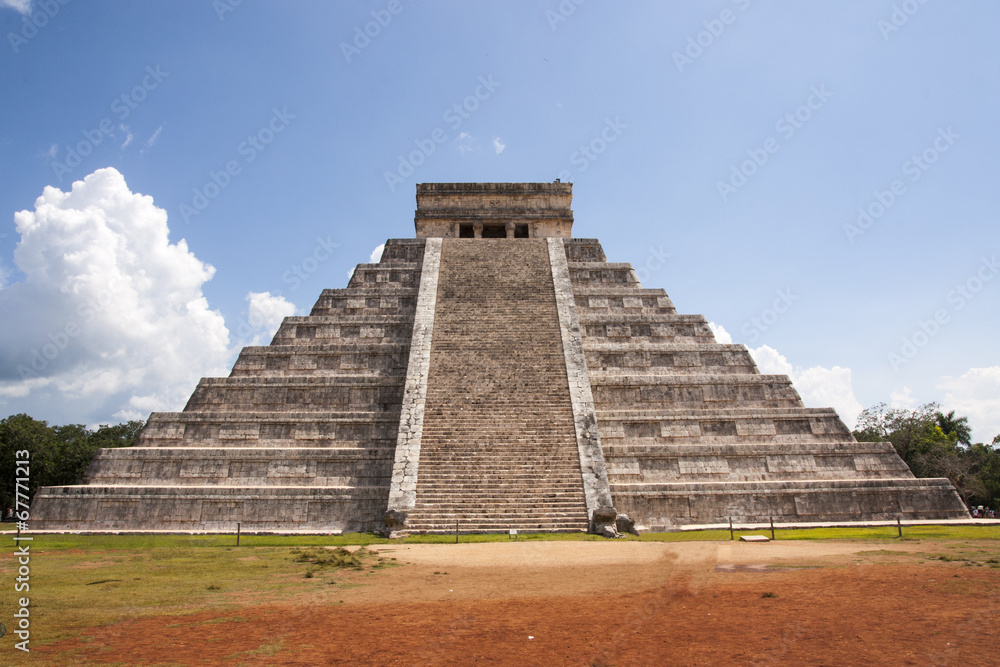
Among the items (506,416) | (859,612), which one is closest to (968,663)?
(859,612)

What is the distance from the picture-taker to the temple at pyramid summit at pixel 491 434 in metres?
13.0

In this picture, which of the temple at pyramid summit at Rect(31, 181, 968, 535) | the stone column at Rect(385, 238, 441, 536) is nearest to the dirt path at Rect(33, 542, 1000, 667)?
the stone column at Rect(385, 238, 441, 536)

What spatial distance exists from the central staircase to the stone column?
0.19m

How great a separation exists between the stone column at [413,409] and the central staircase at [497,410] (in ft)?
0.61

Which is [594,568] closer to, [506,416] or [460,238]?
[506,416]

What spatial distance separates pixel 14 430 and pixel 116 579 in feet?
87.1

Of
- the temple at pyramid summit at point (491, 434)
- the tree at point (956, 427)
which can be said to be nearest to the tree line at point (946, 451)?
the tree at point (956, 427)

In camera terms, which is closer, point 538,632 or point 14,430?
point 538,632

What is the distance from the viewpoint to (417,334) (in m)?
17.5

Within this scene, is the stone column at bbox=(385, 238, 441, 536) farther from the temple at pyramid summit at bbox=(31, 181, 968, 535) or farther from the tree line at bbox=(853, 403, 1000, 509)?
the tree line at bbox=(853, 403, 1000, 509)

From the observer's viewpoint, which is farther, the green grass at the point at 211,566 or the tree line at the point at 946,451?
the tree line at the point at 946,451

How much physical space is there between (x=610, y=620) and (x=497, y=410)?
9449 mm

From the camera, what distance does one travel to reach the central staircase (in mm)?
12039

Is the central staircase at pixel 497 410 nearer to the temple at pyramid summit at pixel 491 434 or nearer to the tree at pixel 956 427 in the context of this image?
the temple at pyramid summit at pixel 491 434
